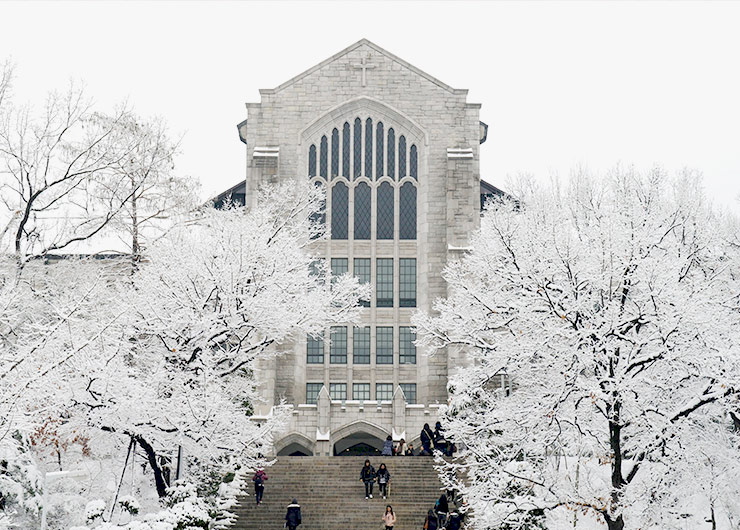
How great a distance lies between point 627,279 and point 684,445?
3.32 meters

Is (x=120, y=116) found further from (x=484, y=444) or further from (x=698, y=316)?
(x=698, y=316)

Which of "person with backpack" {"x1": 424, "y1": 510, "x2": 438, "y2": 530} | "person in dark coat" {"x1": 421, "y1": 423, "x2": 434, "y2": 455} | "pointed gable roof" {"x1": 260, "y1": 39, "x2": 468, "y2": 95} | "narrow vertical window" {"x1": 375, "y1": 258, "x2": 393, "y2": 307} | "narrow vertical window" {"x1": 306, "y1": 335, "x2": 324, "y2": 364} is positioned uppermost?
"pointed gable roof" {"x1": 260, "y1": 39, "x2": 468, "y2": 95}

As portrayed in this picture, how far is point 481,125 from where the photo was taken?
42.8 m

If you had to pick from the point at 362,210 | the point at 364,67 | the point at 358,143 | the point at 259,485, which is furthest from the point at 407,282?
the point at 259,485

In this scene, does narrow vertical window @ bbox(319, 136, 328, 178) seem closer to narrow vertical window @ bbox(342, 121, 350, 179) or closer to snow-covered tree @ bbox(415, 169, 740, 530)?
narrow vertical window @ bbox(342, 121, 350, 179)

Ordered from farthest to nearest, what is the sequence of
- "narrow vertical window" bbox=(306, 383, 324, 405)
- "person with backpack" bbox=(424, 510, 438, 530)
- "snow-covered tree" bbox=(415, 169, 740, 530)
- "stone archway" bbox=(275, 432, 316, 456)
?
"narrow vertical window" bbox=(306, 383, 324, 405) → "stone archway" bbox=(275, 432, 316, 456) → "person with backpack" bbox=(424, 510, 438, 530) → "snow-covered tree" bbox=(415, 169, 740, 530)

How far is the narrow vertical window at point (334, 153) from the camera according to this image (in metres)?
38.8

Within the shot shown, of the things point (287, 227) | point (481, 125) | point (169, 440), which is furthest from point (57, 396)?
point (481, 125)

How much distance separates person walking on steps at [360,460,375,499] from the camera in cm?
2558

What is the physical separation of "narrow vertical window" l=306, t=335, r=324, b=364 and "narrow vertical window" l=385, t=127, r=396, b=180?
302 inches

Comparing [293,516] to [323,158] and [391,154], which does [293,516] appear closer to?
[323,158]

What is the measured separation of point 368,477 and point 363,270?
45.2ft

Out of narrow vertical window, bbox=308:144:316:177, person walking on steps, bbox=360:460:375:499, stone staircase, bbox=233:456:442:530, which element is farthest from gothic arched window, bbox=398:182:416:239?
person walking on steps, bbox=360:460:375:499

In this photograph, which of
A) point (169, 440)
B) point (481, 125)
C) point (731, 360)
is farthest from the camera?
point (481, 125)
